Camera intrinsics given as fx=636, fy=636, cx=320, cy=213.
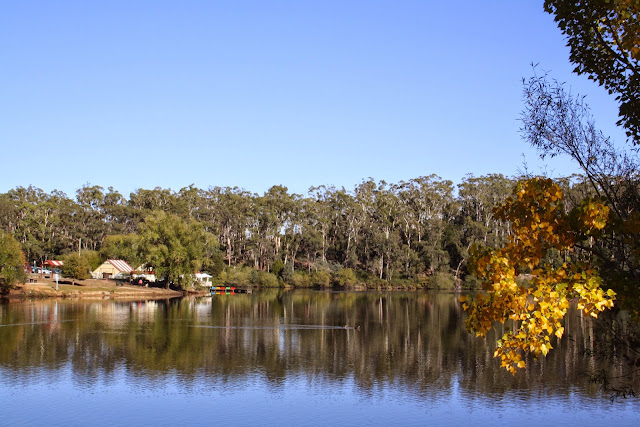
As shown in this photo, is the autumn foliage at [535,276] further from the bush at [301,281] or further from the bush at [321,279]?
the bush at [301,281]

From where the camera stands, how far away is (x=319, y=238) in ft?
359

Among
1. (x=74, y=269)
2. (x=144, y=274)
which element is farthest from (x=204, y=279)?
(x=74, y=269)

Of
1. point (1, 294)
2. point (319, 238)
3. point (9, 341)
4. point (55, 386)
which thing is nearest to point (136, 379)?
point (55, 386)

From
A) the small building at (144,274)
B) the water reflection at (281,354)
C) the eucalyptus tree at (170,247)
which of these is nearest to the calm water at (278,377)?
the water reflection at (281,354)

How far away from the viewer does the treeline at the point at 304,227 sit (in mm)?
102750

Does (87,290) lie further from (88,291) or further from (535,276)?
(535,276)

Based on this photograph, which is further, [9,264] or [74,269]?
[74,269]

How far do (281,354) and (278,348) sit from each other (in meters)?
2.12

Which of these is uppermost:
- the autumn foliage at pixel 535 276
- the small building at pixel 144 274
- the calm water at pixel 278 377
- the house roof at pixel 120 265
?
the autumn foliage at pixel 535 276

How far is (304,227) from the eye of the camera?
112125 millimetres

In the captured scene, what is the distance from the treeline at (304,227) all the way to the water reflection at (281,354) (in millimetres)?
49525

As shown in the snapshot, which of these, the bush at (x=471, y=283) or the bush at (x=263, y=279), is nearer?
the bush at (x=471, y=283)

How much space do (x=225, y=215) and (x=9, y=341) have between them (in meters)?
79.2

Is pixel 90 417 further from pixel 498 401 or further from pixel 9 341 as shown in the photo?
pixel 9 341
